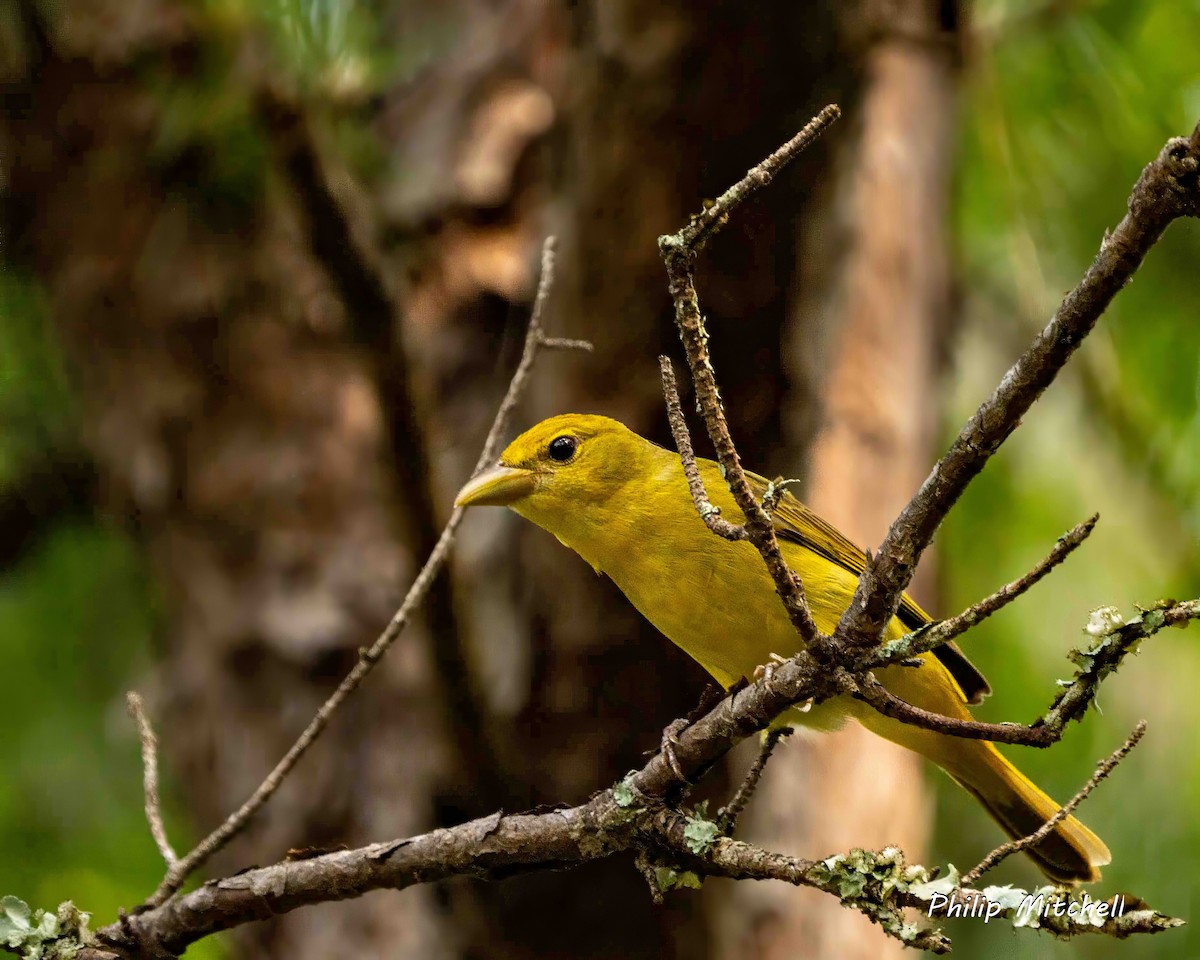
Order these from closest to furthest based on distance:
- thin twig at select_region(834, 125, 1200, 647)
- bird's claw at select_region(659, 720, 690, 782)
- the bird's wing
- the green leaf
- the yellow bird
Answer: thin twig at select_region(834, 125, 1200, 647), bird's claw at select_region(659, 720, 690, 782), the green leaf, the yellow bird, the bird's wing

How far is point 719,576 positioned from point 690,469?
1.06 m

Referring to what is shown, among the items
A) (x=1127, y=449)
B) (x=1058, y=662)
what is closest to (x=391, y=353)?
(x=1127, y=449)

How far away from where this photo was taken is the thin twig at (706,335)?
131cm

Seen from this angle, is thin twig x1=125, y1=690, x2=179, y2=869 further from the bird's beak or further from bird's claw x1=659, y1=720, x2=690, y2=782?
bird's claw x1=659, y1=720, x2=690, y2=782

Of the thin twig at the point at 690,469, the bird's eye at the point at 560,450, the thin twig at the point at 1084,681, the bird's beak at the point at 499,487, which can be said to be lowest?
the thin twig at the point at 1084,681

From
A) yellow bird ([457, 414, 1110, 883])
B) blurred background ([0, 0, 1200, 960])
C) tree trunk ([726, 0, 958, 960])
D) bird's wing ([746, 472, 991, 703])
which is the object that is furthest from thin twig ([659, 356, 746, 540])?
tree trunk ([726, 0, 958, 960])

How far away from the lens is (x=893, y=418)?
424 cm

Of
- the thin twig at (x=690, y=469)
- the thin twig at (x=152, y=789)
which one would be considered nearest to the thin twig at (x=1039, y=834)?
the thin twig at (x=690, y=469)

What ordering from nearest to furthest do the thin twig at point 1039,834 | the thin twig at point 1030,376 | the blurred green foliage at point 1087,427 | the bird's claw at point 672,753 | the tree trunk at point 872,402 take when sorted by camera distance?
the thin twig at point 1030,376 < the thin twig at point 1039,834 < the bird's claw at point 672,753 < the tree trunk at point 872,402 < the blurred green foliage at point 1087,427

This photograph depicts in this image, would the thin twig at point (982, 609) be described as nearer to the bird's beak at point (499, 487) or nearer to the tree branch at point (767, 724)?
the tree branch at point (767, 724)

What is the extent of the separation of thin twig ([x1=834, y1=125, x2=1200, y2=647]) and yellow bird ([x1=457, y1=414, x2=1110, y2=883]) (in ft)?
3.43

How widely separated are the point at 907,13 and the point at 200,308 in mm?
2805

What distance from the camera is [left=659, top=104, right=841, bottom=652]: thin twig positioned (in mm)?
1314

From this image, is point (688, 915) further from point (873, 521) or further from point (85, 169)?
point (85, 169)
